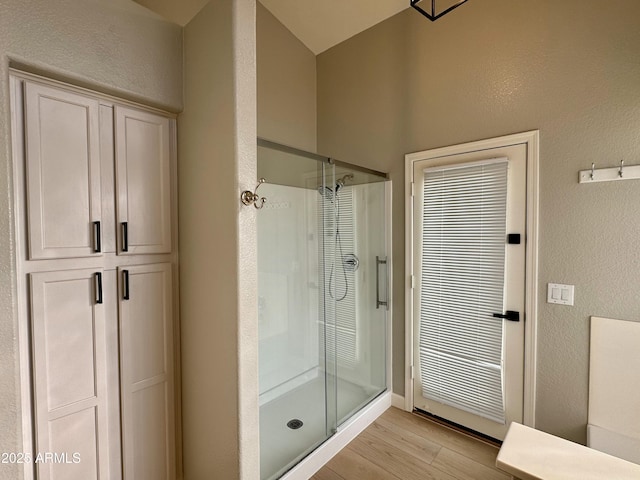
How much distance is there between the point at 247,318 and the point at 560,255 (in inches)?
76.3

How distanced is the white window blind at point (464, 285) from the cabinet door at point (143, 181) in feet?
6.19

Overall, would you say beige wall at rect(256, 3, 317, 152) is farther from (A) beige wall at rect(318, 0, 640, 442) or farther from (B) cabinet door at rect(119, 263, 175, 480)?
(B) cabinet door at rect(119, 263, 175, 480)

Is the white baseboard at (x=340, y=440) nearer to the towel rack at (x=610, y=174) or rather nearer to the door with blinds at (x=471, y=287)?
the door with blinds at (x=471, y=287)

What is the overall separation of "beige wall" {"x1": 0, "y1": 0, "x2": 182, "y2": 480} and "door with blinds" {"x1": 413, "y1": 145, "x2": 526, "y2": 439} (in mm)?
1915

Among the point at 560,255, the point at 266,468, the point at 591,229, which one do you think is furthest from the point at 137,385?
the point at 591,229

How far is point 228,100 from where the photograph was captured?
1.46 meters

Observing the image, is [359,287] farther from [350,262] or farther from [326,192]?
[326,192]

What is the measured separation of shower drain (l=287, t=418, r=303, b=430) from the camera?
224cm

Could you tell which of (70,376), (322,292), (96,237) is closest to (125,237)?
(96,237)

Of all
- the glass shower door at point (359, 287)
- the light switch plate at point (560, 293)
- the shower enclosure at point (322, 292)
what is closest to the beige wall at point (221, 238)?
the shower enclosure at point (322, 292)

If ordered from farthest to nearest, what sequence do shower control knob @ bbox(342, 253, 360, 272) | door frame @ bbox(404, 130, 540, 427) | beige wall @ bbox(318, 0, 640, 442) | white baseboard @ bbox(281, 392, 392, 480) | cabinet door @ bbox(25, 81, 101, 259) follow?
1. shower control knob @ bbox(342, 253, 360, 272)
2. door frame @ bbox(404, 130, 540, 427)
3. white baseboard @ bbox(281, 392, 392, 480)
4. beige wall @ bbox(318, 0, 640, 442)
5. cabinet door @ bbox(25, 81, 101, 259)

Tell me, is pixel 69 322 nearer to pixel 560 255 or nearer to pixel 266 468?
pixel 266 468

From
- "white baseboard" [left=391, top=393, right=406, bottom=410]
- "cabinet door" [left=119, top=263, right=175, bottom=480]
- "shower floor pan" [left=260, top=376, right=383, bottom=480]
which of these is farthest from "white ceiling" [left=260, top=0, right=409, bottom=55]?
"white baseboard" [left=391, top=393, right=406, bottom=410]

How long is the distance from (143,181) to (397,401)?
2.60 m
